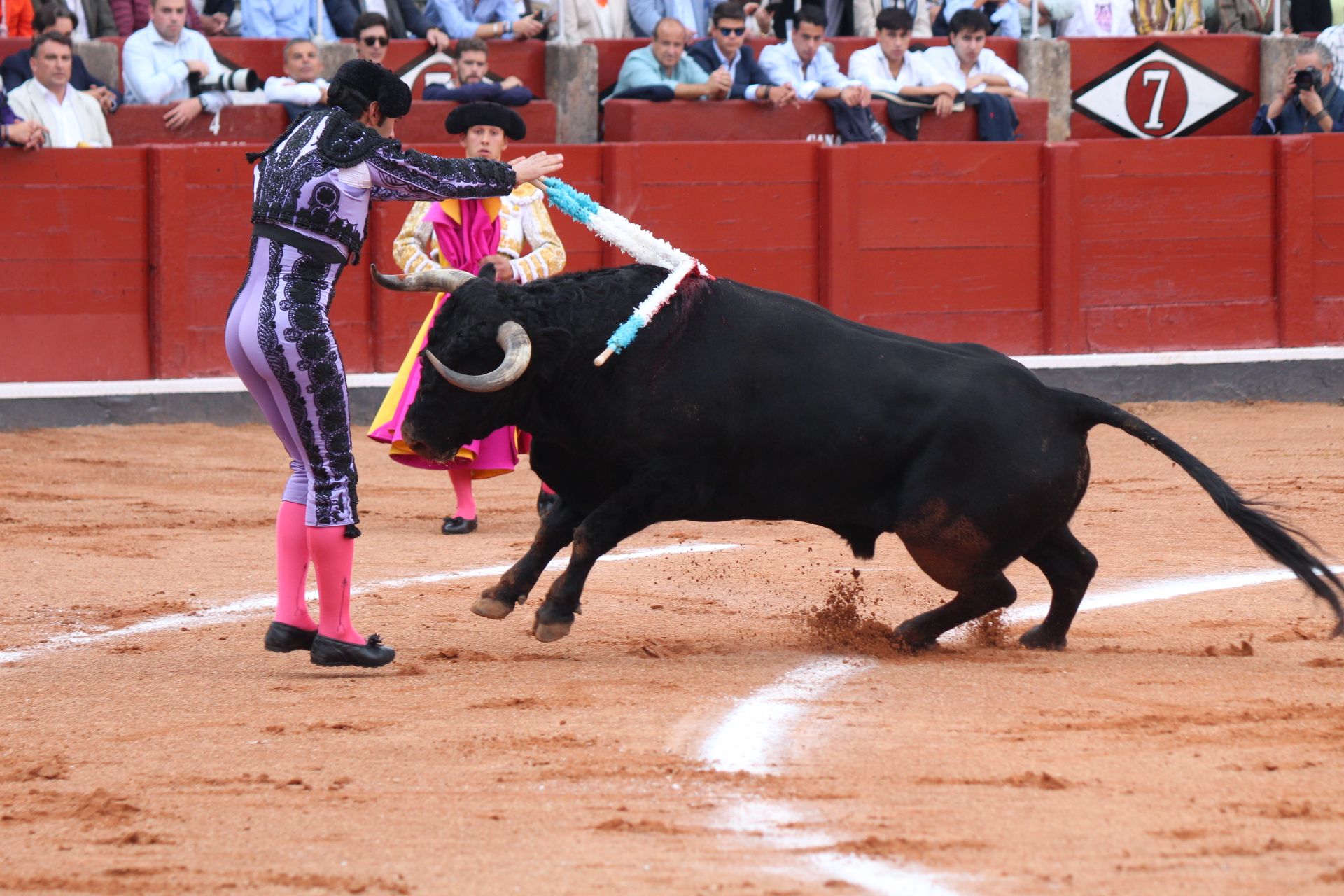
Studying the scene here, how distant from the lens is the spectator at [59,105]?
791 cm

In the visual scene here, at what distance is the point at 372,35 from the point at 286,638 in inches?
209

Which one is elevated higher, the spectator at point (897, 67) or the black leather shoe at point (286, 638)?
the spectator at point (897, 67)

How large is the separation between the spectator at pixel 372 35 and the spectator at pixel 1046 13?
417 centimetres

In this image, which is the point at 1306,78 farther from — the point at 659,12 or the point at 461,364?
the point at 461,364

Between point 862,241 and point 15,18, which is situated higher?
point 15,18

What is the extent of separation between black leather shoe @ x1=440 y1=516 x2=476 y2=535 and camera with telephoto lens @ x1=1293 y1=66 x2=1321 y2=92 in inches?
254

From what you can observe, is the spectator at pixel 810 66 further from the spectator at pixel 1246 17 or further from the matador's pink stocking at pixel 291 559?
the matador's pink stocking at pixel 291 559

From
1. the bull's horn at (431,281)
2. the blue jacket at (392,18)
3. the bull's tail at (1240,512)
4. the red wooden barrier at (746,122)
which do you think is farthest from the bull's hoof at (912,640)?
the blue jacket at (392,18)

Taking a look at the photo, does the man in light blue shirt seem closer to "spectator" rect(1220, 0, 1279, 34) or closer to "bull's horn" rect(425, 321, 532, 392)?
"spectator" rect(1220, 0, 1279, 34)

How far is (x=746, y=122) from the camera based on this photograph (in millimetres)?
9594

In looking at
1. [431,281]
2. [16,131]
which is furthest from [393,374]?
[431,281]

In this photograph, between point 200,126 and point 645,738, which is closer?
point 645,738

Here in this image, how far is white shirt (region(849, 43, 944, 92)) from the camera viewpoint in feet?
32.0

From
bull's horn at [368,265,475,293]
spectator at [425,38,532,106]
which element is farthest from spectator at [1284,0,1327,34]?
bull's horn at [368,265,475,293]
